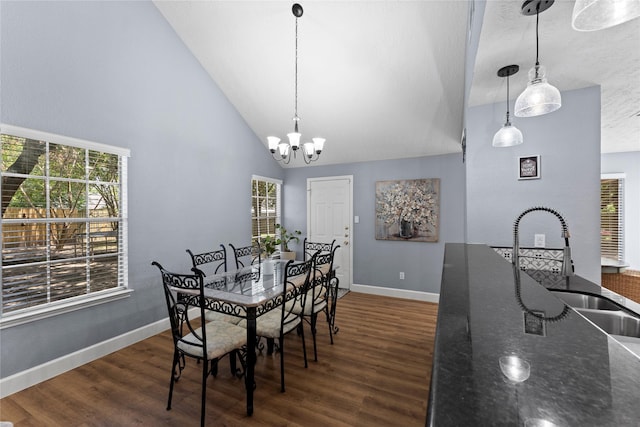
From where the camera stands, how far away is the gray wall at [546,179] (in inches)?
86.7

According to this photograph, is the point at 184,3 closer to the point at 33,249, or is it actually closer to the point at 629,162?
the point at 33,249

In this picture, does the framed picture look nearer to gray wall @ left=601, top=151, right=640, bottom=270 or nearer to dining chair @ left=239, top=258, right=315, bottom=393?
dining chair @ left=239, top=258, right=315, bottom=393

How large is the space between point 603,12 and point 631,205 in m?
5.30

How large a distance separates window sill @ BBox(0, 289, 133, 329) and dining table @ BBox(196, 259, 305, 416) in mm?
1006

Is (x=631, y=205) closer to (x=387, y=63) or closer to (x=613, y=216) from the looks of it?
(x=613, y=216)

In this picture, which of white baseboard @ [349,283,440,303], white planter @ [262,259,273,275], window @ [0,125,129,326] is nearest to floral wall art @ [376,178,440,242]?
white baseboard @ [349,283,440,303]

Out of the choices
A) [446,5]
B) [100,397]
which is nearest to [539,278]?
[446,5]

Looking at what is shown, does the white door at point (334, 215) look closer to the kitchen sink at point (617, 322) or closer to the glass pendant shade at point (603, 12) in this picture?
the kitchen sink at point (617, 322)

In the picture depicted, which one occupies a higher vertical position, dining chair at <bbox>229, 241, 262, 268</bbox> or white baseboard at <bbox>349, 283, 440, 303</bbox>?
dining chair at <bbox>229, 241, 262, 268</bbox>

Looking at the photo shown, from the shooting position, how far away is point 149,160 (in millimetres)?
2947

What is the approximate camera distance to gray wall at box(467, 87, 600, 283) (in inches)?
86.7

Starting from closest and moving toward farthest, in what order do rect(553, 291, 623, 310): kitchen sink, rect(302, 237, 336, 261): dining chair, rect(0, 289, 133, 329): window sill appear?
1. rect(553, 291, 623, 310): kitchen sink
2. rect(0, 289, 133, 329): window sill
3. rect(302, 237, 336, 261): dining chair

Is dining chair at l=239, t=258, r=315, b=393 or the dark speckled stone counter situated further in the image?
dining chair at l=239, t=258, r=315, b=393

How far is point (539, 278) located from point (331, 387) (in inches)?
64.4
